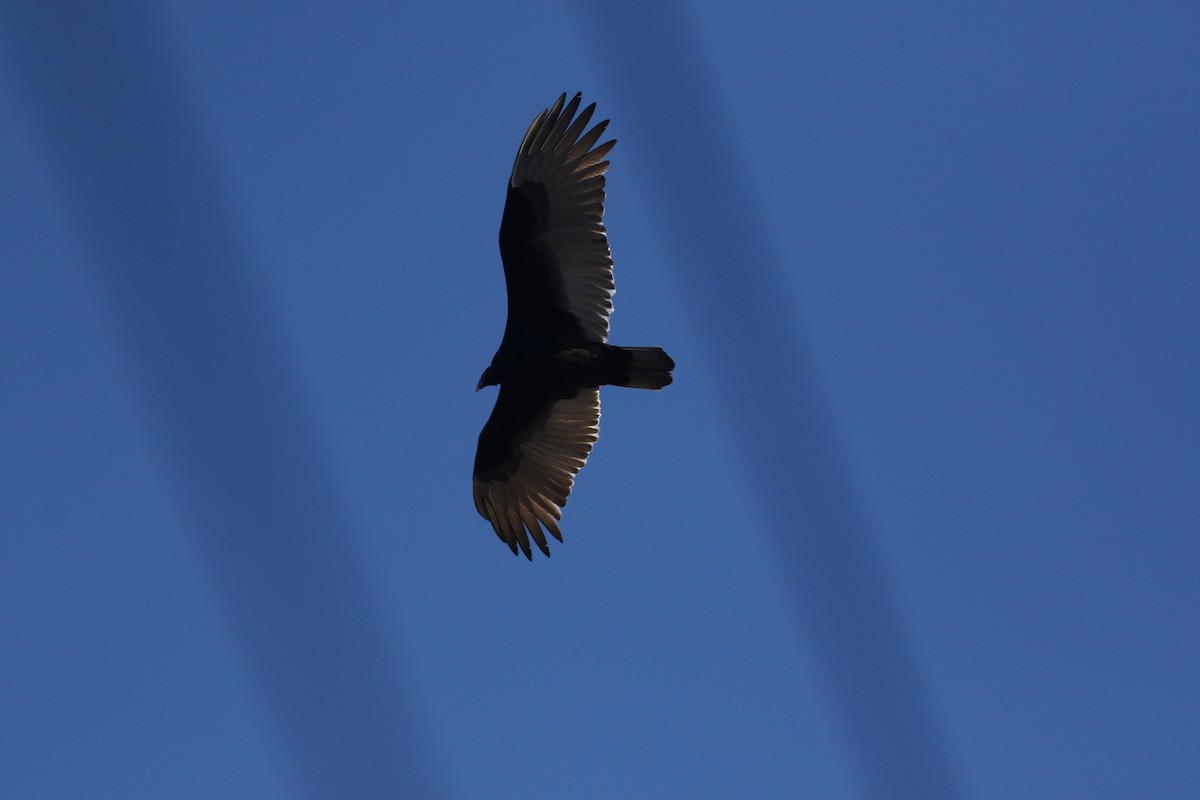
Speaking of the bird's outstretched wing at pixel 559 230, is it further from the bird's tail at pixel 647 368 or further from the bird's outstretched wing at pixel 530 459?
the bird's outstretched wing at pixel 530 459

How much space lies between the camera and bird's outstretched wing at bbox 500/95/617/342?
983 centimetres

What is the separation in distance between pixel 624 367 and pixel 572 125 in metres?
1.98

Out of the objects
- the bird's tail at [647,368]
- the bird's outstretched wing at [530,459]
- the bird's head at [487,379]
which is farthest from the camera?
the bird's outstretched wing at [530,459]

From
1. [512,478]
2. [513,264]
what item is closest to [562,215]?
[513,264]

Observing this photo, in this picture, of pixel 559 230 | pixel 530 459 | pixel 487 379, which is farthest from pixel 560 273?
pixel 530 459

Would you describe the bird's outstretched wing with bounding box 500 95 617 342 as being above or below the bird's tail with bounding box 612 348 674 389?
above

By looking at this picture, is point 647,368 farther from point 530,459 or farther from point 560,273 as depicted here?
point 530,459

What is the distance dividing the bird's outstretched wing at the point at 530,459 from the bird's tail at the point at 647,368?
3.69 ft

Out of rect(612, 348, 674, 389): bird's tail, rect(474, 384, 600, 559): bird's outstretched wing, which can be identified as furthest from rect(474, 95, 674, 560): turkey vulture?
rect(474, 384, 600, 559): bird's outstretched wing

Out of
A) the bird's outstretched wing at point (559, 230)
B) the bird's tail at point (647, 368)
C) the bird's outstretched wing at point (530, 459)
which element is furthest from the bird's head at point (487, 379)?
the bird's tail at point (647, 368)

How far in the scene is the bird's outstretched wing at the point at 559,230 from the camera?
9828 mm

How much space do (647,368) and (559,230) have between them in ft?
4.39

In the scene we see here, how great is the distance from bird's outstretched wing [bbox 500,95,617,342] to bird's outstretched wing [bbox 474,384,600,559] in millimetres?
1053

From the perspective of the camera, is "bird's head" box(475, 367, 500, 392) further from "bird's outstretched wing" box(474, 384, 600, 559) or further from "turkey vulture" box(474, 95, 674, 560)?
"bird's outstretched wing" box(474, 384, 600, 559)
